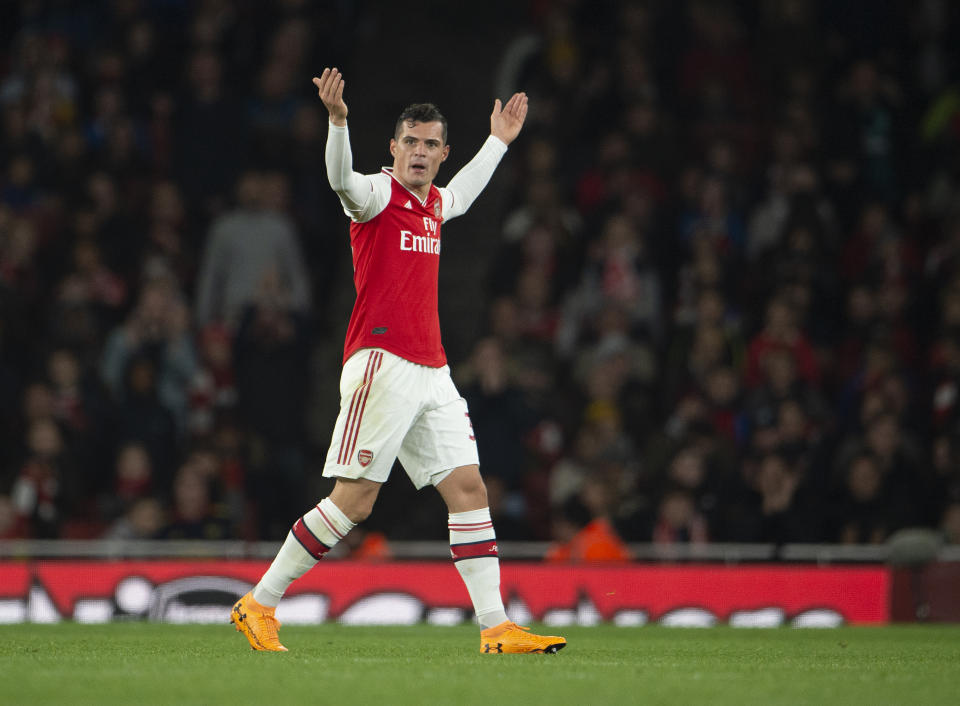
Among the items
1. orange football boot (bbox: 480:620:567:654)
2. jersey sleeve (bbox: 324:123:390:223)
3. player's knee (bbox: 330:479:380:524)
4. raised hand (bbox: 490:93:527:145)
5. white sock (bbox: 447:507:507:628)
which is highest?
raised hand (bbox: 490:93:527:145)

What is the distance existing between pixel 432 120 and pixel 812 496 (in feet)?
18.1

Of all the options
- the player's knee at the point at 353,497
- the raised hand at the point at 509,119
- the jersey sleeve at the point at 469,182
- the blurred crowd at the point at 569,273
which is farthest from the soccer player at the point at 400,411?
the blurred crowd at the point at 569,273

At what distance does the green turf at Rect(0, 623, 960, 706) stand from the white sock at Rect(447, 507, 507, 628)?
0.22 metres

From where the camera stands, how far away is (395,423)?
7.03m

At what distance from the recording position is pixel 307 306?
14344 mm

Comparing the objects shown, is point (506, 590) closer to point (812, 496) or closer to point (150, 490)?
point (812, 496)

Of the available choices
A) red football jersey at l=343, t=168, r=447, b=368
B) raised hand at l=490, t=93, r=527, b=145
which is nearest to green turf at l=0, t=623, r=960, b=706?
red football jersey at l=343, t=168, r=447, b=368

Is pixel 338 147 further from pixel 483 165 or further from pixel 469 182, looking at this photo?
pixel 483 165

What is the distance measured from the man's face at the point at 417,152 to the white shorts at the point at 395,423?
79 centimetres

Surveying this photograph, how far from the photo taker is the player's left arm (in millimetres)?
7648

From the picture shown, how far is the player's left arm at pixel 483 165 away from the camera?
7.65 m

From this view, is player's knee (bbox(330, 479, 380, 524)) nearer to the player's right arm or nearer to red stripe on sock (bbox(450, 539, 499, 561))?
red stripe on sock (bbox(450, 539, 499, 561))

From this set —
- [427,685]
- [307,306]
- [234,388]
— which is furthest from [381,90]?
[427,685]

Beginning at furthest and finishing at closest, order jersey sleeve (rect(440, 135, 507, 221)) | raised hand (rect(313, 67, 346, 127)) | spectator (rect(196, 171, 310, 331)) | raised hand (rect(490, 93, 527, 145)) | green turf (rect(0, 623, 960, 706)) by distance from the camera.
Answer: spectator (rect(196, 171, 310, 331)) < raised hand (rect(490, 93, 527, 145)) < jersey sleeve (rect(440, 135, 507, 221)) < raised hand (rect(313, 67, 346, 127)) < green turf (rect(0, 623, 960, 706))
